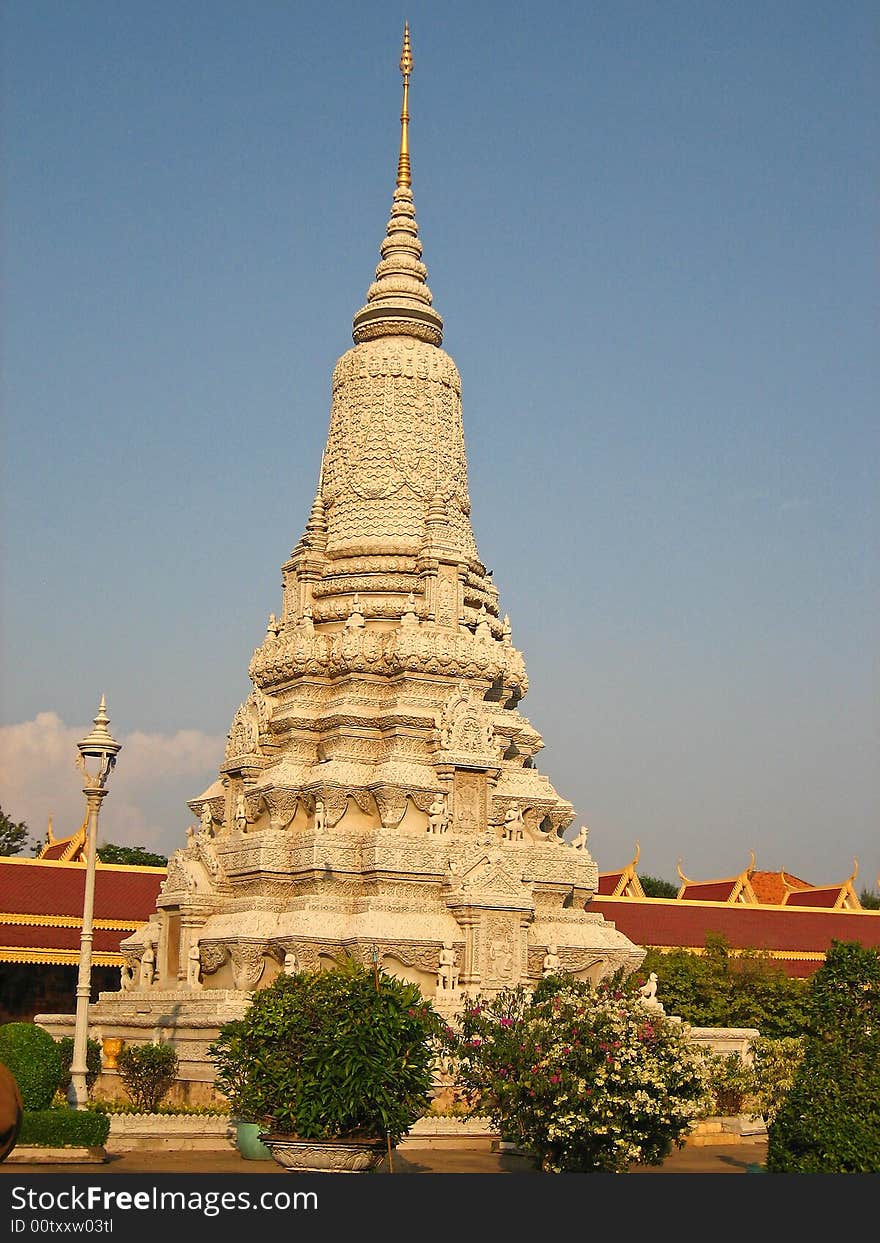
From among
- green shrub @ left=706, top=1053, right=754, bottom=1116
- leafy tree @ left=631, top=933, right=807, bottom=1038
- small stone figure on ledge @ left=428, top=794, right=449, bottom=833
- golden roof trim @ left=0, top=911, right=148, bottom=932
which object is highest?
small stone figure on ledge @ left=428, top=794, right=449, bottom=833

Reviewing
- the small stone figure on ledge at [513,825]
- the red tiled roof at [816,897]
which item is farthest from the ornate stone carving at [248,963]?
the red tiled roof at [816,897]

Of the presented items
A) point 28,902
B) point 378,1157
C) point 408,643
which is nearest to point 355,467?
point 408,643

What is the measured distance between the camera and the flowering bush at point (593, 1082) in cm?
2038

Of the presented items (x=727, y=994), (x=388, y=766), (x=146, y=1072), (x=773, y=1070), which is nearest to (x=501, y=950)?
(x=388, y=766)

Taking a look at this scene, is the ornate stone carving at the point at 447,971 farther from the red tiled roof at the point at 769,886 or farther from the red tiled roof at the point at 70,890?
the red tiled roof at the point at 769,886

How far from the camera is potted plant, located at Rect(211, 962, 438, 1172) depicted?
61.2 feet

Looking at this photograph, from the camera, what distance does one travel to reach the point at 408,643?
34.2m

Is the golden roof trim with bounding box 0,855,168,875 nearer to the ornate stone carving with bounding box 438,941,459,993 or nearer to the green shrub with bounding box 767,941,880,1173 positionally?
the ornate stone carving with bounding box 438,941,459,993

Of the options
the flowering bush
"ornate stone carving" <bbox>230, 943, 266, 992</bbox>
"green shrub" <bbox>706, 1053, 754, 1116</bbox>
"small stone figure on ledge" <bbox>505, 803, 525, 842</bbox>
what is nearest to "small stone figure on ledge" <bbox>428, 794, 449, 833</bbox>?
"small stone figure on ledge" <bbox>505, 803, 525, 842</bbox>

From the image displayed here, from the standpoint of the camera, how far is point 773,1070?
85.8ft

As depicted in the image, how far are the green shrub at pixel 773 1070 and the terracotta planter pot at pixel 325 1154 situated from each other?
25.1 ft

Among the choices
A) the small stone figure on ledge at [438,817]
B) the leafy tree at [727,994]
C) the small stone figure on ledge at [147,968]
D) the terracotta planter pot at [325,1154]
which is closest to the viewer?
the terracotta planter pot at [325,1154]

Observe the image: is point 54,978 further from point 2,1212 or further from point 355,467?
point 2,1212

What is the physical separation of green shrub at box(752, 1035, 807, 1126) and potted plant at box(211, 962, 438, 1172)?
6.94 meters
